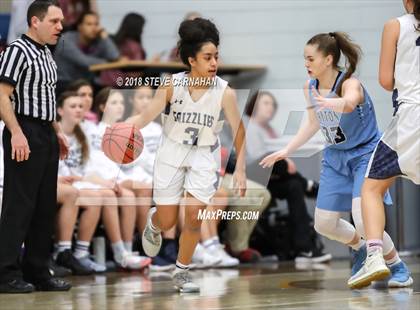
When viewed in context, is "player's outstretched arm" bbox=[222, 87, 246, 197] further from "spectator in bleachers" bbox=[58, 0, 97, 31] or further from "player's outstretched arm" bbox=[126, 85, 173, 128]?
"spectator in bleachers" bbox=[58, 0, 97, 31]

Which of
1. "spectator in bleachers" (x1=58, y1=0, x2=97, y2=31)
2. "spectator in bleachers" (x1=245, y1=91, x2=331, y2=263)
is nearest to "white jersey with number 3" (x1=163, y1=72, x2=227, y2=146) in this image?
"spectator in bleachers" (x1=245, y1=91, x2=331, y2=263)

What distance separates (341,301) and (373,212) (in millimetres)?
571

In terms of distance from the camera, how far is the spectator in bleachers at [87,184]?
8406 mm

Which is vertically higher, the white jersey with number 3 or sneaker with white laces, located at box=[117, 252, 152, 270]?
the white jersey with number 3

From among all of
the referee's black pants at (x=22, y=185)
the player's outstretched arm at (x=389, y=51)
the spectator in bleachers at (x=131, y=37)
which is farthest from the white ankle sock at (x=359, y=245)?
the spectator in bleachers at (x=131, y=37)

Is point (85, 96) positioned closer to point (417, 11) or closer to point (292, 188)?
point (292, 188)

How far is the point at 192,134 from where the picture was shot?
6.40m

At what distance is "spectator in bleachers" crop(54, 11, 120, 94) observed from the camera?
955 centimetres

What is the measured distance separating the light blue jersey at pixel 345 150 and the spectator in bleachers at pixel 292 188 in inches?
105

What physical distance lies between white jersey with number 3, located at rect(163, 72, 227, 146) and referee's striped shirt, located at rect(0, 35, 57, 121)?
2.78ft

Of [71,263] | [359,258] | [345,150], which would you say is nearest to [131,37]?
[71,263]

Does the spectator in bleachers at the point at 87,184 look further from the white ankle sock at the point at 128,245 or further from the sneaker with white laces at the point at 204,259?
the sneaker with white laces at the point at 204,259

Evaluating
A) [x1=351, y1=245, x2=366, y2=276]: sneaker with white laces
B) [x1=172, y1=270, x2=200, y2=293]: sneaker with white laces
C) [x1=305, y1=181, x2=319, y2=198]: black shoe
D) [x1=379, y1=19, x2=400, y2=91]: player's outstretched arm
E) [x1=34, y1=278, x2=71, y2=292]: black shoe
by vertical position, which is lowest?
[x1=34, y1=278, x2=71, y2=292]: black shoe

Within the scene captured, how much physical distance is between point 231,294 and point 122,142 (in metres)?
1.32
